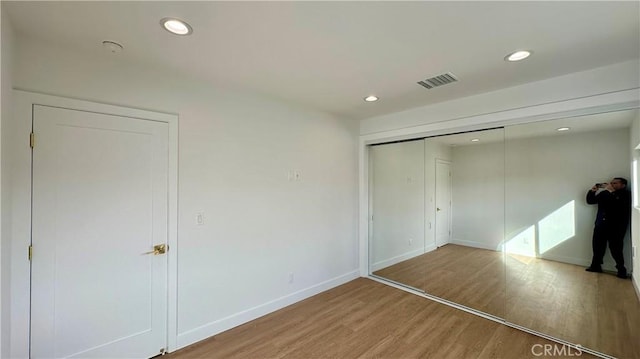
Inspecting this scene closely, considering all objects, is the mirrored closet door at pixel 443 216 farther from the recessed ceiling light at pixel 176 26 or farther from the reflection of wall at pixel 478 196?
the recessed ceiling light at pixel 176 26

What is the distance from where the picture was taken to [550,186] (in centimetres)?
280

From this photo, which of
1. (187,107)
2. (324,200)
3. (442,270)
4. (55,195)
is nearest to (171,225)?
(55,195)

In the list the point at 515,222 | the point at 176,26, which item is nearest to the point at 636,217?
the point at 515,222

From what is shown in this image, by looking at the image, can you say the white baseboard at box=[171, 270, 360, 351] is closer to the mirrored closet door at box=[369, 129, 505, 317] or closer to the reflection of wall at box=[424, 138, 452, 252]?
the mirrored closet door at box=[369, 129, 505, 317]

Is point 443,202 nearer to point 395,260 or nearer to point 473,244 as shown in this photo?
point 473,244

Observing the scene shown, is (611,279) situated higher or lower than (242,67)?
lower

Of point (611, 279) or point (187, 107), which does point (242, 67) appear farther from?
point (611, 279)

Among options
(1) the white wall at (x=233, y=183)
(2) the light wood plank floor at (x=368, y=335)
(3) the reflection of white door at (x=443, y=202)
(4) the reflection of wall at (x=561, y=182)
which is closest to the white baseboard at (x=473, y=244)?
(3) the reflection of white door at (x=443, y=202)

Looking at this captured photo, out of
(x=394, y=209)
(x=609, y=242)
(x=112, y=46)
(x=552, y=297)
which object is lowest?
(x=552, y=297)

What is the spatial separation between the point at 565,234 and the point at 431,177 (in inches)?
67.5

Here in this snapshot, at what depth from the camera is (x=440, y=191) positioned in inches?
161

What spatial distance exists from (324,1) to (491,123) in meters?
2.46

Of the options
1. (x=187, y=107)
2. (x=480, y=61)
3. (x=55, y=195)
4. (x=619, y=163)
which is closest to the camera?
(x=55, y=195)

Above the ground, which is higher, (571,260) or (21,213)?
(21,213)
